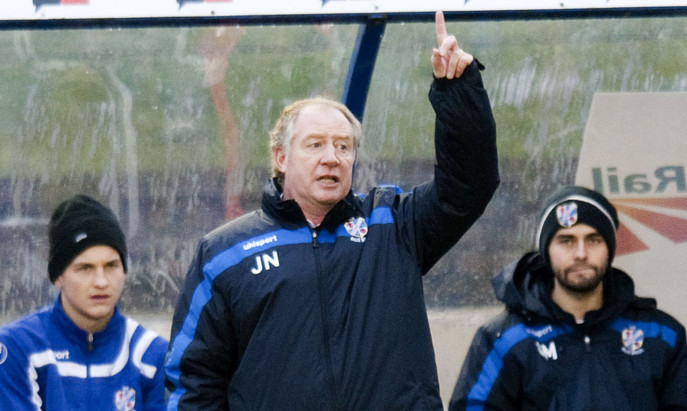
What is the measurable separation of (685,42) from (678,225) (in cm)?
64

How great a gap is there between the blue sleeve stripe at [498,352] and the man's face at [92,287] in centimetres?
116

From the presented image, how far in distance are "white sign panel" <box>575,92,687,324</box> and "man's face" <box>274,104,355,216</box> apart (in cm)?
125

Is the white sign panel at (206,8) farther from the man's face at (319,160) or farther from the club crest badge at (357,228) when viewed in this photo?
the club crest badge at (357,228)

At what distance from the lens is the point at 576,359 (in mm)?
2961

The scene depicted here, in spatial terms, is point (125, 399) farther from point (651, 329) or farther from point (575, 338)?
point (651, 329)

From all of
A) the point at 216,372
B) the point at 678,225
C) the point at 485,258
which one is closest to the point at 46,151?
the point at 216,372

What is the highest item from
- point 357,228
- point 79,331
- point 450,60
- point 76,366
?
point 450,60

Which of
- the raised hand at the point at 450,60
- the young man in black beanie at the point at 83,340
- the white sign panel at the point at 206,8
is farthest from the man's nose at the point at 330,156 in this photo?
the young man in black beanie at the point at 83,340

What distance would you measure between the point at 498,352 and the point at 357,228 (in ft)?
2.33

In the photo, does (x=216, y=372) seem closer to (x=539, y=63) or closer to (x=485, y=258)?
(x=485, y=258)

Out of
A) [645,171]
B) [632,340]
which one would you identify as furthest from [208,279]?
[645,171]

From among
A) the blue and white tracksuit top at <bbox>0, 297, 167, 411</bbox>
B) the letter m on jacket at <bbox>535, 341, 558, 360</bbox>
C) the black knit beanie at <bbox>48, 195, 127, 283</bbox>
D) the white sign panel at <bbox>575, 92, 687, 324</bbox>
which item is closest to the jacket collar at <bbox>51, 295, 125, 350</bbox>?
the blue and white tracksuit top at <bbox>0, 297, 167, 411</bbox>

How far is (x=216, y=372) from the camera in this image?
256 cm

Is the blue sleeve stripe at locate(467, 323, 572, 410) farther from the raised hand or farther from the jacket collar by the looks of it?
the jacket collar
